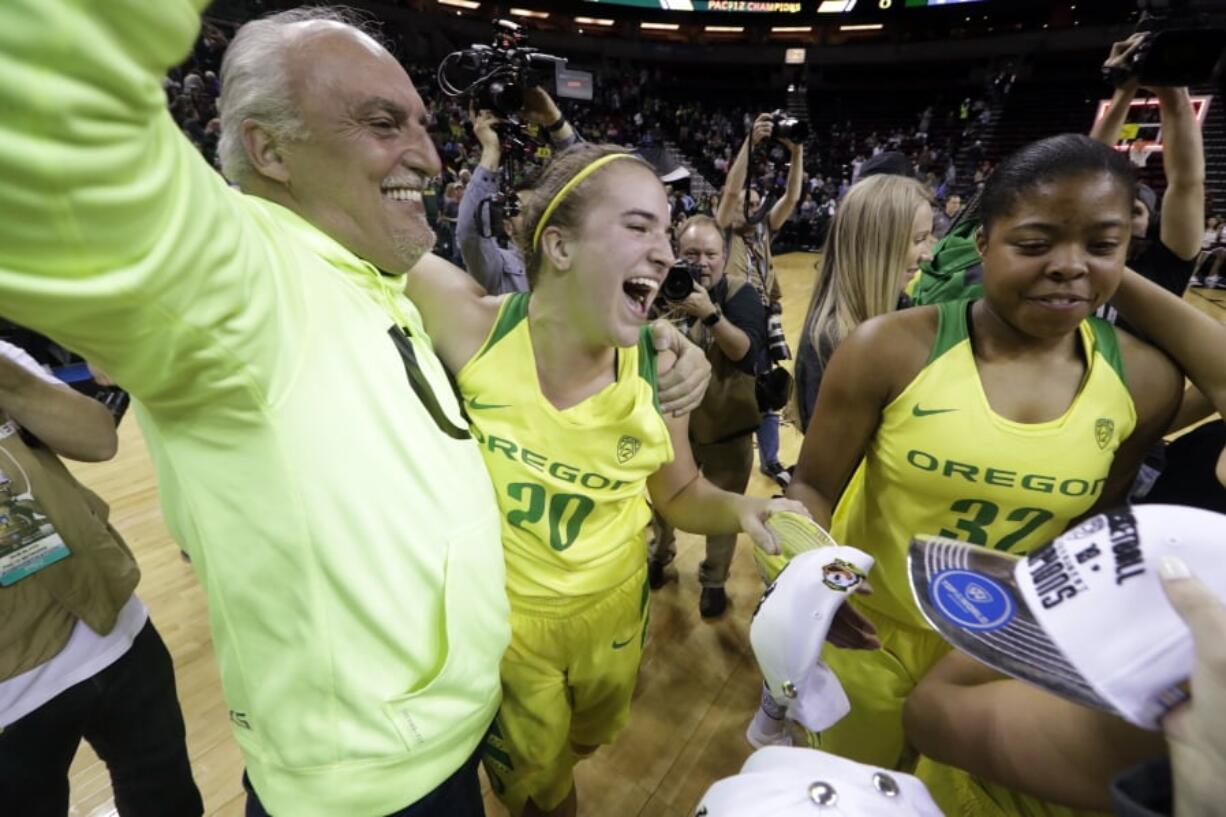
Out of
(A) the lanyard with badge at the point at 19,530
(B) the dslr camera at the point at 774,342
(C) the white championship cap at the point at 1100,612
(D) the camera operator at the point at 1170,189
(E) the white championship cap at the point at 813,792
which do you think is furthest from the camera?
(B) the dslr camera at the point at 774,342

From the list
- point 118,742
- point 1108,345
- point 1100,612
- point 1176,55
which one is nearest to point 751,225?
point 1176,55

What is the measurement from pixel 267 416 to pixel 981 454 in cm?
124

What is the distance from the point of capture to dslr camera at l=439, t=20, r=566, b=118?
6.53 feet

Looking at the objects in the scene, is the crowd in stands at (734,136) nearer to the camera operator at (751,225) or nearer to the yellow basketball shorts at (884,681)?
the camera operator at (751,225)

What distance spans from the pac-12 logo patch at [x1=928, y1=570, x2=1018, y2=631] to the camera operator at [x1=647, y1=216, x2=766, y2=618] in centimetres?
159

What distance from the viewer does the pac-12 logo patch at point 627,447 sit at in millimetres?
1304

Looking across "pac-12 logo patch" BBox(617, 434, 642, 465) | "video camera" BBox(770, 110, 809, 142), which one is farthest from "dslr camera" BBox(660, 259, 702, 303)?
"video camera" BBox(770, 110, 809, 142)

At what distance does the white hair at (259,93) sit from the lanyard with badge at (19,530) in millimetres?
761

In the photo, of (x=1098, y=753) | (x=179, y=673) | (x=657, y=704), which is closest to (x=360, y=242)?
(x=1098, y=753)

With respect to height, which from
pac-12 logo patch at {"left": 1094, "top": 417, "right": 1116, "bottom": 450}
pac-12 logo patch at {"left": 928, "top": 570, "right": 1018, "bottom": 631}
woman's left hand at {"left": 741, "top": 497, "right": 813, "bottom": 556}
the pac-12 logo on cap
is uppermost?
pac-12 logo patch at {"left": 928, "top": 570, "right": 1018, "bottom": 631}

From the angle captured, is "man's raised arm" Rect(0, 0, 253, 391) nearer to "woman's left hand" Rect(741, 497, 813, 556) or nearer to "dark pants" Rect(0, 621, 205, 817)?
"woman's left hand" Rect(741, 497, 813, 556)

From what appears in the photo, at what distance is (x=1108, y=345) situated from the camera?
1214mm

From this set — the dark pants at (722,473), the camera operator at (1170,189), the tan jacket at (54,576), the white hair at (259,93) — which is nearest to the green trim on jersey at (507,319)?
the white hair at (259,93)

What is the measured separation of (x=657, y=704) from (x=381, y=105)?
2.15 meters
